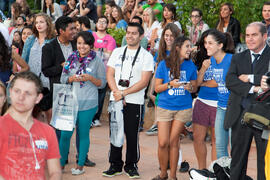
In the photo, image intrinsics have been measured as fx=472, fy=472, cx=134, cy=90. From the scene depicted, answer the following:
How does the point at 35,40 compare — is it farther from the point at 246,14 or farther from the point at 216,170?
the point at 246,14

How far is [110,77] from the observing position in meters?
6.74

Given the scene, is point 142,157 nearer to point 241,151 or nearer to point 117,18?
point 241,151

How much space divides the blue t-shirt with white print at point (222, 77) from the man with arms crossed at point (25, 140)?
9.74 ft

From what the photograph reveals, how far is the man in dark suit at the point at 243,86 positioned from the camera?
521 cm

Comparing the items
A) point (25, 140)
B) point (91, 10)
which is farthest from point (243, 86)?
point (91, 10)

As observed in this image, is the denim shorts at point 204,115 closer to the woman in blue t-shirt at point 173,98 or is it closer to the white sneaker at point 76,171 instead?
the woman in blue t-shirt at point 173,98

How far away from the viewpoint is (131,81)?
6.64 metres

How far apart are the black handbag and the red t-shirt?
2224 millimetres

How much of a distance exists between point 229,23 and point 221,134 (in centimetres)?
449

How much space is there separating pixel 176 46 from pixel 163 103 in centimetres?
79

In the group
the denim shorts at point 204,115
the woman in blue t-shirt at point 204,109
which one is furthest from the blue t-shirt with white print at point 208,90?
the denim shorts at point 204,115

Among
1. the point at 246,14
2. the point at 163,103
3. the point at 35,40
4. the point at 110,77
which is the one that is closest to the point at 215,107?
the point at 163,103

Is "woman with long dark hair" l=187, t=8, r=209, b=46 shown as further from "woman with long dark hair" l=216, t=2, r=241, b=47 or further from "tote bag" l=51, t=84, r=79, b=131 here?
"tote bag" l=51, t=84, r=79, b=131

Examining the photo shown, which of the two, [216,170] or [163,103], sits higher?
[163,103]
